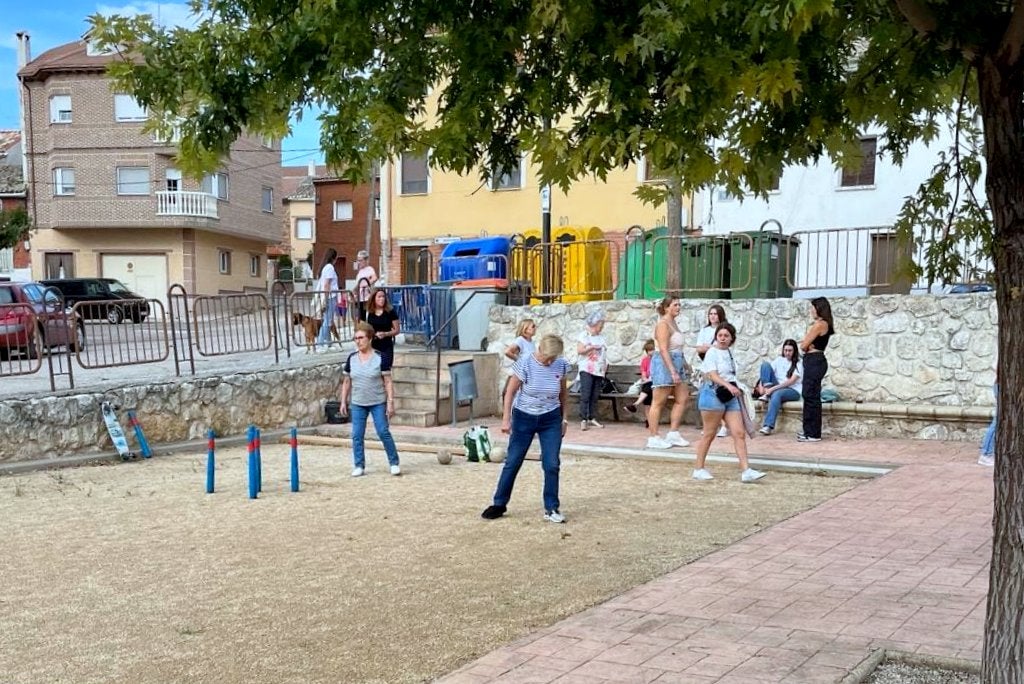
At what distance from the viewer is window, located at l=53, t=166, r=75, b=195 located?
38375 mm

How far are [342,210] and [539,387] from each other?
140 feet

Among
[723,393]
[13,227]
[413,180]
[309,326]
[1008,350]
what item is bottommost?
[723,393]

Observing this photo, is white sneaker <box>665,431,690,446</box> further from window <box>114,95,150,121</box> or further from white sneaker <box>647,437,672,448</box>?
window <box>114,95,150,121</box>

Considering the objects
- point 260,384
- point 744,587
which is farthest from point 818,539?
point 260,384

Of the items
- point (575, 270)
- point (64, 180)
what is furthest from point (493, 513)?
point (64, 180)

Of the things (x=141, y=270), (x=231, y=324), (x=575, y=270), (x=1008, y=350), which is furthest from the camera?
(x=141, y=270)

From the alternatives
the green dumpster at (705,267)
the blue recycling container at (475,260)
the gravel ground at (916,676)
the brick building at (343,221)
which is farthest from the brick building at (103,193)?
the gravel ground at (916,676)

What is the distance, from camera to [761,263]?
14.1m

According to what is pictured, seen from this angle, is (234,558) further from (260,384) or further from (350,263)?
(350,263)

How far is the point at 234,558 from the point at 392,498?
2.50 metres

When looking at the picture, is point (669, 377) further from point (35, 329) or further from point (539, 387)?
point (35, 329)

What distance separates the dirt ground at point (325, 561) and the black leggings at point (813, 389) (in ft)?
6.99

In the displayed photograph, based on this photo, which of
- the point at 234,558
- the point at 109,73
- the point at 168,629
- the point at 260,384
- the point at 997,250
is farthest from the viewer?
the point at 260,384

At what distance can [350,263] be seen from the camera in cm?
4897
